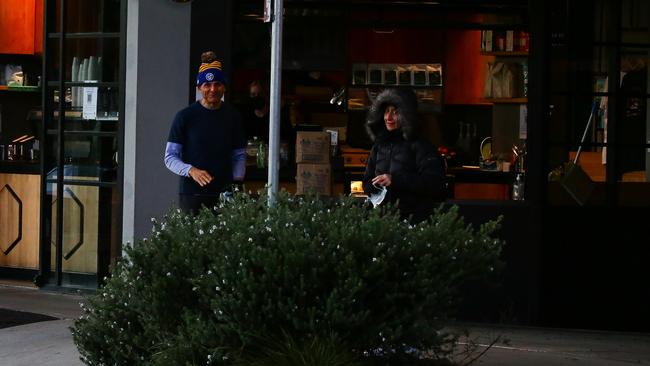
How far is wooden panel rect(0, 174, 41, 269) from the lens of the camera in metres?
12.9

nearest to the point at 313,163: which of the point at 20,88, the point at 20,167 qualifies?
the point at 20,167

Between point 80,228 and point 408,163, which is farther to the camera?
point 80,228

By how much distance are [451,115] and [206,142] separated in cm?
423

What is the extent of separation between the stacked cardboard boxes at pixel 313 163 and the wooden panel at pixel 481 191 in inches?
53.9

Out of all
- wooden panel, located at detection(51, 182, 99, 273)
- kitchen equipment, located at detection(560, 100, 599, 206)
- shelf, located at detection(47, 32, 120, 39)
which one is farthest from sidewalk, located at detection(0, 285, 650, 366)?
shelf, located at detection(47, 32, 120, 39)

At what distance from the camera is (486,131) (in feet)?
40.1

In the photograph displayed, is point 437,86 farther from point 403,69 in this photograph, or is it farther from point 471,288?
point 471,288

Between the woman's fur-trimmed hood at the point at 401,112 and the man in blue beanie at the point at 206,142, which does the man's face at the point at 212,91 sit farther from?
the woman's fur-trimmed hood at the point at 401,112

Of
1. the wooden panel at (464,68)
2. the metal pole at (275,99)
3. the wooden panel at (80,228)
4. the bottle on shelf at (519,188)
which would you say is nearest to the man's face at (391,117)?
the metal pole at (275,99)

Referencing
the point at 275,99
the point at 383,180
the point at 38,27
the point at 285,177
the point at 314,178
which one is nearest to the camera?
the point at 275,99

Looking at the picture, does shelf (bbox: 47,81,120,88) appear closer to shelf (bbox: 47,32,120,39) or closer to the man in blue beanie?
shelf (bbox: 47,32,120,39)

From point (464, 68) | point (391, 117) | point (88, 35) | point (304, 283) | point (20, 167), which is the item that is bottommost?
point (304, 283)

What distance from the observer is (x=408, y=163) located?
28.9 ft

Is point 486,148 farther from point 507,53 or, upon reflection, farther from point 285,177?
point 285,177
